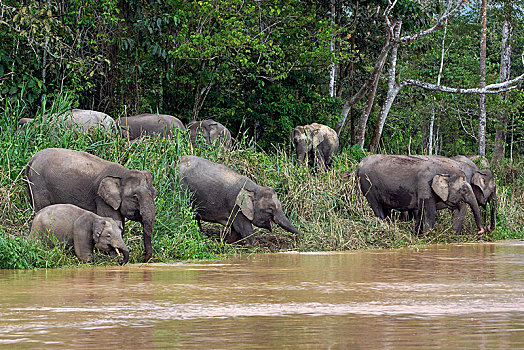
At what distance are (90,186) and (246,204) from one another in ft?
8.67

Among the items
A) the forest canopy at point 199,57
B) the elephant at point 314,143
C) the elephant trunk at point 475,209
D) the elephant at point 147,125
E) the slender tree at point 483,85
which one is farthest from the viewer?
the slender tree at point 483,85

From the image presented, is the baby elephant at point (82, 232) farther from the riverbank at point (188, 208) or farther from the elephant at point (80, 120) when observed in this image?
the elephant at point (80, 120)

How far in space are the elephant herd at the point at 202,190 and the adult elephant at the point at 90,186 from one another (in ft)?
0.05

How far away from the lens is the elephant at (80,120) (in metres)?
14.8

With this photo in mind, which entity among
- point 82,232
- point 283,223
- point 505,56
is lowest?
point 283,223

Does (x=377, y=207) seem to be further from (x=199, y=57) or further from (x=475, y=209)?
(x=199, y=57)

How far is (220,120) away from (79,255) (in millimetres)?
12746

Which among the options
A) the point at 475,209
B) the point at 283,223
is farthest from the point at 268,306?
the point at 475,209

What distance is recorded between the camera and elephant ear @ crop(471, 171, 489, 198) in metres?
17.8

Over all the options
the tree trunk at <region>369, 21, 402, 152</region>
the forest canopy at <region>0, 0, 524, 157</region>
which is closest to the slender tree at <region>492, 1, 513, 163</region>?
the forest canopy at <region>0, 0, 524, 157</region>

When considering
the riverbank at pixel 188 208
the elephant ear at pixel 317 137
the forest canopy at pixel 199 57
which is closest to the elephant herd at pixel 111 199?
the riverbank at pixel 188 208

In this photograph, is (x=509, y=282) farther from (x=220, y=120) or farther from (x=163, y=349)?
(x=220, y=120)

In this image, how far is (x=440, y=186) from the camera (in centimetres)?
1667

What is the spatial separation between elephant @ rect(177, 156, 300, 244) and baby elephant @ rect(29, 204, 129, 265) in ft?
9.70
